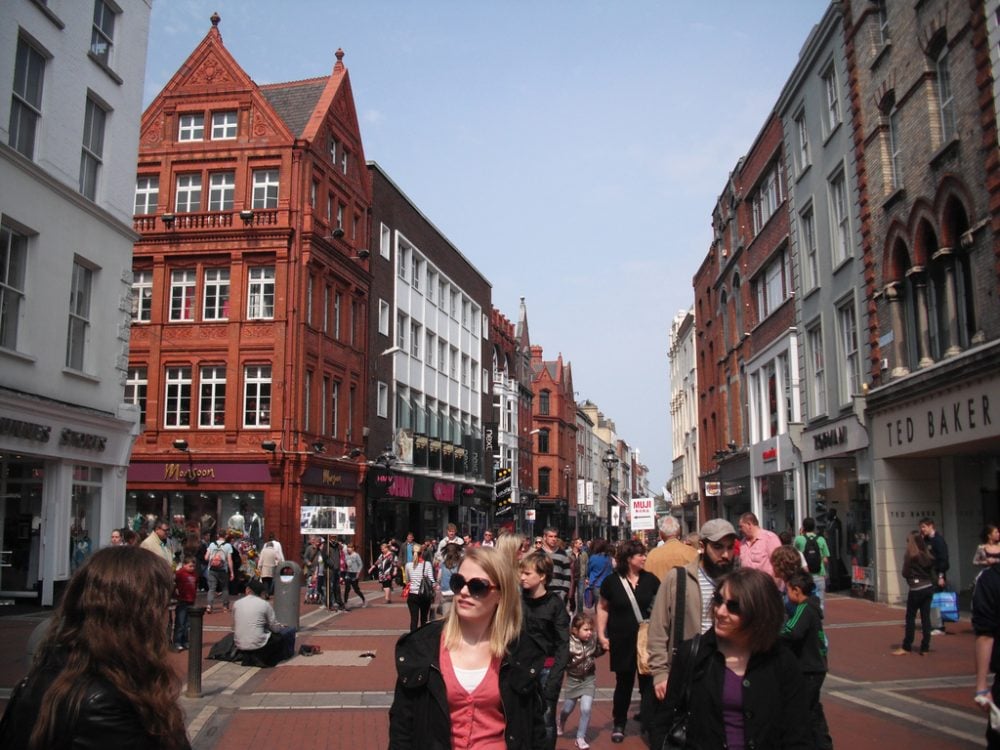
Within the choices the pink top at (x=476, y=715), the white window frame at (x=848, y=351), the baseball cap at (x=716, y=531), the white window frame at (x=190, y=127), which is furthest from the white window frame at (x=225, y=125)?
the pink top at (x=476, y=715)

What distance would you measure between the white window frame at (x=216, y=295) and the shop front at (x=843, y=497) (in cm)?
2002

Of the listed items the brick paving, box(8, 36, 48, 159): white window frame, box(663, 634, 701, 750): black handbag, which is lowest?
the brick paving

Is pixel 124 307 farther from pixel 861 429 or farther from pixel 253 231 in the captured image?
pixel 861 429

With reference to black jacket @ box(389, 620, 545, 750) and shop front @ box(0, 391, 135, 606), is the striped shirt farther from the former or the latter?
black jacket @ box(389, 620, 545, 750)

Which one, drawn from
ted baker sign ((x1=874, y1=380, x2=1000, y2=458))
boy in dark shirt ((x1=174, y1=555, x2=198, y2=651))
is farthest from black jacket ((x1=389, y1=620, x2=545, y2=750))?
ted baker sign ((x1=874, y1=380, x2=1000, y2=458))

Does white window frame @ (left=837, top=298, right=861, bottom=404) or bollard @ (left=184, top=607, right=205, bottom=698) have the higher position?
white window frame @ (left=837, top=298, right=861, bottom=404)

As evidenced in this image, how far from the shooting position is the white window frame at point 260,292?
3247 cm

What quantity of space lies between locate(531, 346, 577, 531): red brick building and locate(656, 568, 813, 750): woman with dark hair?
3034 inches

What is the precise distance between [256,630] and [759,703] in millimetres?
10719

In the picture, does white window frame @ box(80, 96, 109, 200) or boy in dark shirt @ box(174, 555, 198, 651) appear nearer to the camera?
boy in dark shirt @ box(174, 555, 198, 651)

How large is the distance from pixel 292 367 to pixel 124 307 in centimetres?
1262

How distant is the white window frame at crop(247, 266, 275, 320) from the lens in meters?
32.5

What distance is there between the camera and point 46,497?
1727 centimetres

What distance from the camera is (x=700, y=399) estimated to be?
4562cm
